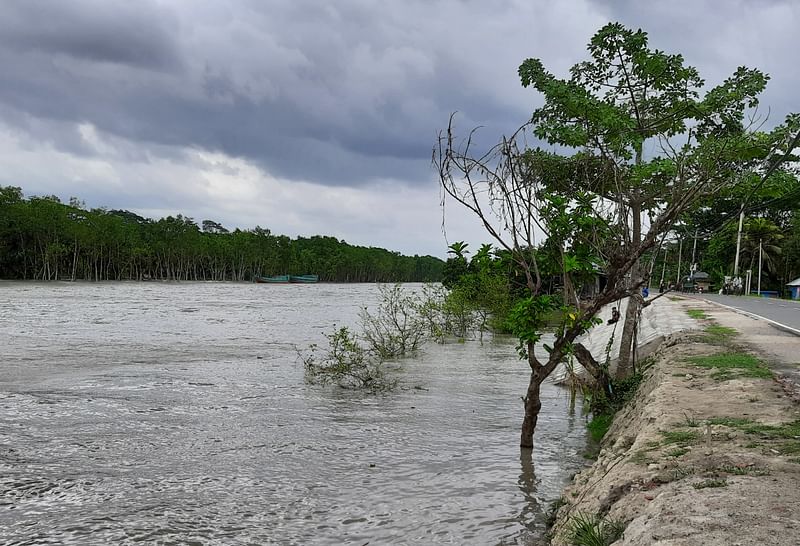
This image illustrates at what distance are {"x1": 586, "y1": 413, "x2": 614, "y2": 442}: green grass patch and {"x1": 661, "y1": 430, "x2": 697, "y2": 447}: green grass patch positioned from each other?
4.53 metres

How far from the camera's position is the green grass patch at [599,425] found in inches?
462

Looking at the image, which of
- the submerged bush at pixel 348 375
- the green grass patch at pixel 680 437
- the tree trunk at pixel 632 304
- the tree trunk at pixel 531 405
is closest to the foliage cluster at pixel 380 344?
the submerged bush at pixel 348 375

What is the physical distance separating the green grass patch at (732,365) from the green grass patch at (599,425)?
1.83 metres

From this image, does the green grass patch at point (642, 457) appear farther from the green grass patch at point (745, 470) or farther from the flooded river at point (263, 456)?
the flooded river at point (263, 456)

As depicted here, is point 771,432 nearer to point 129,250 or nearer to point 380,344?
point 380,344

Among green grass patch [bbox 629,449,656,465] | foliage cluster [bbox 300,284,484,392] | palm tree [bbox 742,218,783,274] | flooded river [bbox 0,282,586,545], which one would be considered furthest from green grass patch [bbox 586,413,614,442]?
palm tree [bbox 742,218,783,274]

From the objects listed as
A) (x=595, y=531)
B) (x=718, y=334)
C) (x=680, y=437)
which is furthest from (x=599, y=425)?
(x=595, y=531)

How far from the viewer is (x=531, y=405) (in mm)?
9938

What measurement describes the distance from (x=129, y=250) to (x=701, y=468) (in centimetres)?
11441


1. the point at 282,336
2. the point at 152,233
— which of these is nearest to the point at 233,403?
the point at 282,336

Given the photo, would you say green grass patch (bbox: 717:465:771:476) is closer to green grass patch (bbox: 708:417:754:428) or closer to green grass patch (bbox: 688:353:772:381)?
green grass patch (bbox: 708:417:754:428)

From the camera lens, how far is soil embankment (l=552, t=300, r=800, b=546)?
14.5 feet

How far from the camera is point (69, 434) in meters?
11.2

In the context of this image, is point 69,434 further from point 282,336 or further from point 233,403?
point 282,336
